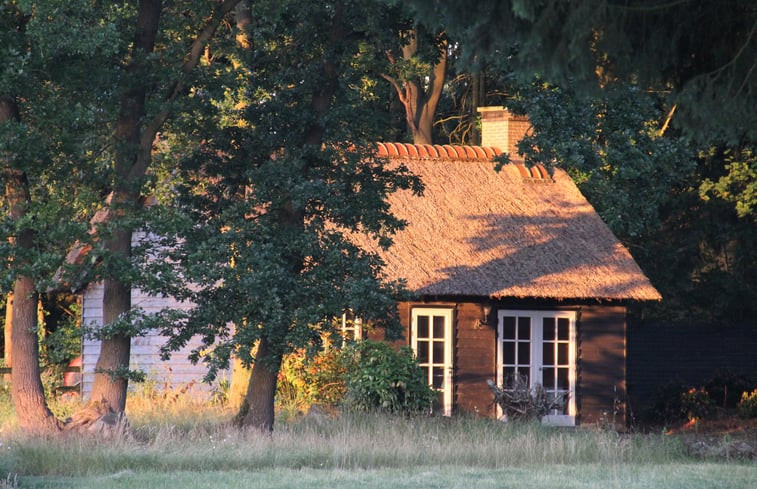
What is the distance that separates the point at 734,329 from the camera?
1070 inches

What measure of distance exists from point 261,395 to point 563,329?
305 inches

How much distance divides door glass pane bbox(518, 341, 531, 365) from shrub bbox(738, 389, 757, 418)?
5939 millimetres

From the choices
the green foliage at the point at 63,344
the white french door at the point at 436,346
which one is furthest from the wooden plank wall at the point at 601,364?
the green foliage at the point at 63,344

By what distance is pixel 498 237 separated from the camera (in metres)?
21.6

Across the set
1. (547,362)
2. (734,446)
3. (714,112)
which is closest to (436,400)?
(547,362)

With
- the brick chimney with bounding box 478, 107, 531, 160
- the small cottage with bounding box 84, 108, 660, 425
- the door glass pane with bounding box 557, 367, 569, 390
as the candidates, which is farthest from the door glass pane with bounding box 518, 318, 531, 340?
the brick chimney with bounding box 478, 107, 531, 160

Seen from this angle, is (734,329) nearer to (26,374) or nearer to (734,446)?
(734,446)

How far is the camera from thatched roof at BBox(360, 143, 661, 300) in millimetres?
20266

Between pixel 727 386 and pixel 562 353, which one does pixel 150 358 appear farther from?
pixel 727 386

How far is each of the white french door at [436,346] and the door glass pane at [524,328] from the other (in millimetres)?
1419

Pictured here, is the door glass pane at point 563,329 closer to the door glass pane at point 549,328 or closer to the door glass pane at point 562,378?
the door glass pane at point 549,328

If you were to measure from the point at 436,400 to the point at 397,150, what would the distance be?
5725 millimetres

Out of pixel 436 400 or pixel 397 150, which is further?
pixel 397 150

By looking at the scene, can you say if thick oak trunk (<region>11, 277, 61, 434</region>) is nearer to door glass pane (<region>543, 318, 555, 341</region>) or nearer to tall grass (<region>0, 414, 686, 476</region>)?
tall grass (<region>0, 414, 686, 476</region>)
